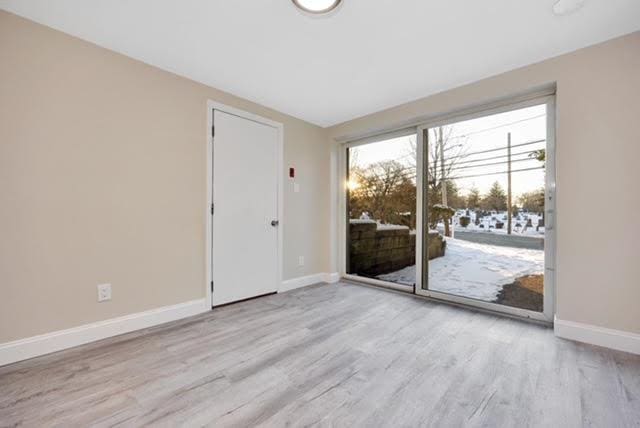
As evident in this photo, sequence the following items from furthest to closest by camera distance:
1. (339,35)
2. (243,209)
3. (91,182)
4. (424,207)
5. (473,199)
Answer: (424,207), (243,209), (473,199), (91,182), (339,35)

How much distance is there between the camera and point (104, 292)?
2168 mm

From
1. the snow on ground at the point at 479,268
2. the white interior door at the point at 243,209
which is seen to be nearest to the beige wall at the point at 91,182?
the white interior door at the point at 243,209

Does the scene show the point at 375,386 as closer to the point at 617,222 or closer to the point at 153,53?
the point at 617,222

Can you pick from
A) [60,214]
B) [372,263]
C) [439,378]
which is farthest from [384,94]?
[60,214]

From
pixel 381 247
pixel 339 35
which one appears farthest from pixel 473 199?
pixel 339 35

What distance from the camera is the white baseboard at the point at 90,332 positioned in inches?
71.7

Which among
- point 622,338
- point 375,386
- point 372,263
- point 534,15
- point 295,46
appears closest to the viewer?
point 375,386

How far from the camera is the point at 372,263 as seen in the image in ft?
12.7

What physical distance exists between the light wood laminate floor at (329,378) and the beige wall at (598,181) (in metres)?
0.39

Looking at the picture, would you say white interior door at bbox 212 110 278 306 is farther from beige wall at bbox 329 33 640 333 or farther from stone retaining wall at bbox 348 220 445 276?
beige wall at bbox 329 33 640 333

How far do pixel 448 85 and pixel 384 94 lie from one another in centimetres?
63

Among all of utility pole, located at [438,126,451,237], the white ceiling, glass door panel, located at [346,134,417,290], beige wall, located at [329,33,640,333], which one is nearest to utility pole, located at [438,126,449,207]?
utility pole, located at [438,126,451,237]

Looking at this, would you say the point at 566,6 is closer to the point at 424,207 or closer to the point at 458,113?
the point at 458,113

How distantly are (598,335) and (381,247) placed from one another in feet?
7.13
